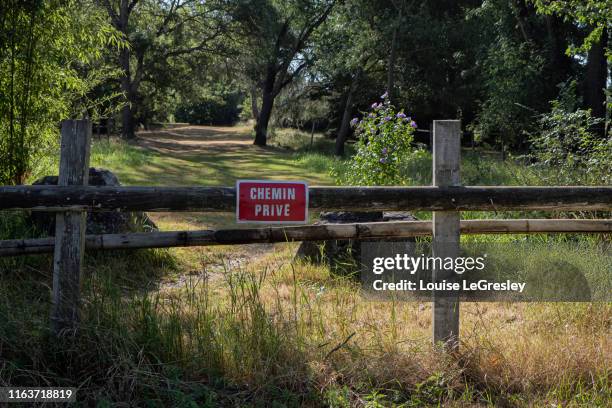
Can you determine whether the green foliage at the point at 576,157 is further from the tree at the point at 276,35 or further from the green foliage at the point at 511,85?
the tree at the point at 276,35

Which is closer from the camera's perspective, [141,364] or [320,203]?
[141,364]

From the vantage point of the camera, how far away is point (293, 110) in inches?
1284

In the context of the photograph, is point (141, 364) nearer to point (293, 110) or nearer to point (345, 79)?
point (345, 79)

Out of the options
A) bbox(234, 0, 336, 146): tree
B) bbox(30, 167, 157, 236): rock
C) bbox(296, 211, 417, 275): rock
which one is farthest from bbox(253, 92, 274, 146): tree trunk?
bbox(296, 211, 417, 275): rock

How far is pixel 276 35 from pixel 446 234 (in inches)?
1016

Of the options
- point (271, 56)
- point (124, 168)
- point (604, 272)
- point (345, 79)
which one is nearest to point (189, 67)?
point (271, 56)

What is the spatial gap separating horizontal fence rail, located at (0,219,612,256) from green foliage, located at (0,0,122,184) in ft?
8.59

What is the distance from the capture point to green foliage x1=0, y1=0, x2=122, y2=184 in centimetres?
630

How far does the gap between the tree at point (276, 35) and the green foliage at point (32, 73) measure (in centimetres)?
1977

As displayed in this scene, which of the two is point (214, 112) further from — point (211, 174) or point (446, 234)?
point (446, 234)

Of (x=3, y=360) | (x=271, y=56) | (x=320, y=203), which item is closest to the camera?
(x=3, y=360)

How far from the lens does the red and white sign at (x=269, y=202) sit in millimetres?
3693

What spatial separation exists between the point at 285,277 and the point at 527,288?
2.48 meters

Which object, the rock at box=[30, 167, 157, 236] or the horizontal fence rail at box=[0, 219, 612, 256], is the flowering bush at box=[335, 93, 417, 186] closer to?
the rock at box=[30, 167, 157, 236]
